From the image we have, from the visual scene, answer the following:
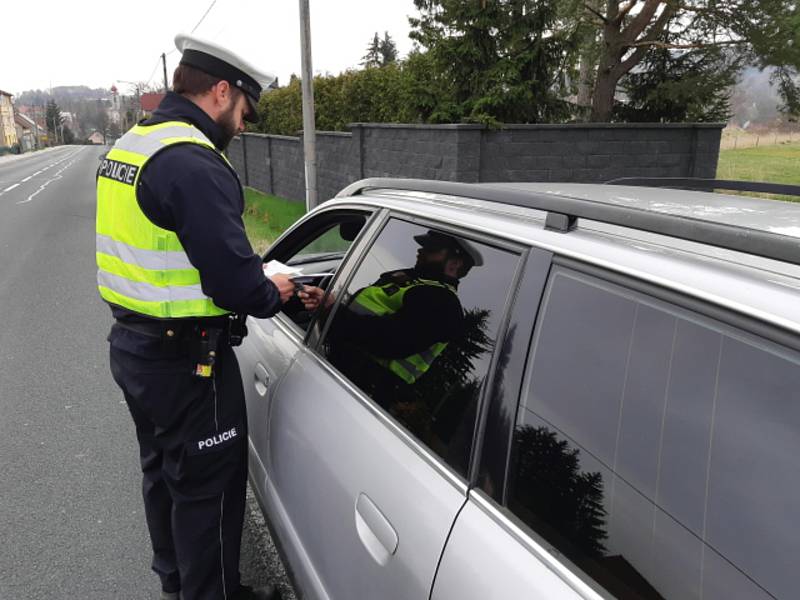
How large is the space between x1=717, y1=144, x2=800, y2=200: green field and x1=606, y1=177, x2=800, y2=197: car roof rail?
935 centimetres

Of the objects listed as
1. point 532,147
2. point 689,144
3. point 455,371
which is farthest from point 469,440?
point 689,144

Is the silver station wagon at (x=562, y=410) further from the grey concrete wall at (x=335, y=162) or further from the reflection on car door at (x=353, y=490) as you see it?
the grey concrete wall at (x=335, y=162)

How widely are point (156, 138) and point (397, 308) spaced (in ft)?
3.02

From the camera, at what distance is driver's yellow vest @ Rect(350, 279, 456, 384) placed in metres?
1.72

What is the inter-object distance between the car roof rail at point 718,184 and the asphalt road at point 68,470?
222 centimetres

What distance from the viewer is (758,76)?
282 inches

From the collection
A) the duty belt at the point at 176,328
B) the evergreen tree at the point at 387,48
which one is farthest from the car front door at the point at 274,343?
the evergreen tree at the point at 387,48

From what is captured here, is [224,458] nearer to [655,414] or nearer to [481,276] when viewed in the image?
[481,276]

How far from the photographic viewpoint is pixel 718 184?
2.30 meters

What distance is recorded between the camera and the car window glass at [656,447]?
2.95ft

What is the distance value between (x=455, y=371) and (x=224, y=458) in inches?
40.0

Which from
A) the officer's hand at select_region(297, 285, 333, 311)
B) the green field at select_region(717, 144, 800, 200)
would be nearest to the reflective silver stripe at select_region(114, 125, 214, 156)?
the officer's hand at select_region(297, 285, 333, 311)

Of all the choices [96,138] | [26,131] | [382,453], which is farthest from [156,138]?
[96,138]

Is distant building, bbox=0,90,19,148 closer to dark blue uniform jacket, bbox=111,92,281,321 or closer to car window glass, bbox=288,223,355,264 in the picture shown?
car window glass, bbox=288,223,355,264
